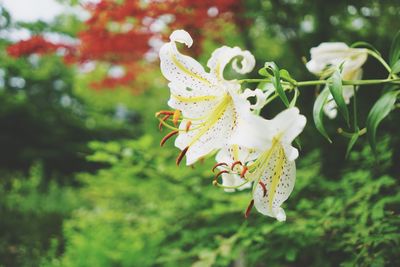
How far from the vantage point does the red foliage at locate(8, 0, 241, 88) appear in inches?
85.3

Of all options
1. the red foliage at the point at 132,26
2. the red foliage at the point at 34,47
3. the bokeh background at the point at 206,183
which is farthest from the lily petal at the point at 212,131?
the red foliage at the point at 34,47

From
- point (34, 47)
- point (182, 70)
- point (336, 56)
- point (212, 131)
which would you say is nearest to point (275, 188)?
point (212, 131)

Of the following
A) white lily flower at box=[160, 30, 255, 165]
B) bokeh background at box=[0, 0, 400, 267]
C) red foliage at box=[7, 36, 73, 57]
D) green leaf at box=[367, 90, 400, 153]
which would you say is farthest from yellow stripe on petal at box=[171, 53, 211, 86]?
red foliage at box=[7, 36, 73, 57]

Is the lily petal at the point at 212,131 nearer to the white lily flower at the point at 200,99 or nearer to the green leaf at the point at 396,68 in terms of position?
the white lily flower at the point at 200,99

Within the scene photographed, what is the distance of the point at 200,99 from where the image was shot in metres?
0.71

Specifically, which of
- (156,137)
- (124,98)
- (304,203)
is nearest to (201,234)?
(304,203)

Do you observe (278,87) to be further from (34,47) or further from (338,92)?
(34,47)

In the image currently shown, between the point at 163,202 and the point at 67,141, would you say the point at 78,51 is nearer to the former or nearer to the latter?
the point at 163,202

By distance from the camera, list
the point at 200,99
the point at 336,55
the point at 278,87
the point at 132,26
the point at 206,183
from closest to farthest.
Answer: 1. the point at 278,87
2. the point at 200,99
3. the point at 336,55
4. the point at 206,183
5. the point at 132,26

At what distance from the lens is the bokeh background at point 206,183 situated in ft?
3.88

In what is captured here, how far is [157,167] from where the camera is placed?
152 cm

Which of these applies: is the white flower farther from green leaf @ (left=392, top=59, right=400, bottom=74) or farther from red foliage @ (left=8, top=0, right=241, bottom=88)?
red foliage @ (left=8, top=0, right=241, bottom=88)

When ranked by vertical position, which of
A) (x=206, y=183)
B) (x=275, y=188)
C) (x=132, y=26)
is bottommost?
(x=275, y=188)

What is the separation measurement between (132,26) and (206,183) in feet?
3.62
